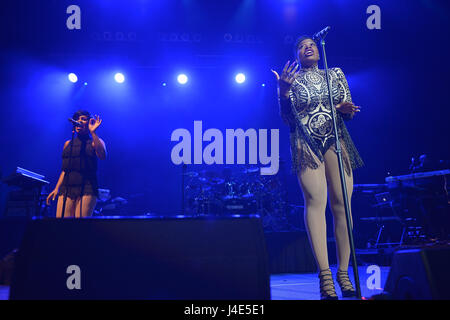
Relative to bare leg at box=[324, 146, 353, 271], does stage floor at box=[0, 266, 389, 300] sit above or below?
below

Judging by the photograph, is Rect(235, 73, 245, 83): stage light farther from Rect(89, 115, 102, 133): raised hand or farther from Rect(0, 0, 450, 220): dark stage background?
Rect(89, 115, 102, 133): raised hand

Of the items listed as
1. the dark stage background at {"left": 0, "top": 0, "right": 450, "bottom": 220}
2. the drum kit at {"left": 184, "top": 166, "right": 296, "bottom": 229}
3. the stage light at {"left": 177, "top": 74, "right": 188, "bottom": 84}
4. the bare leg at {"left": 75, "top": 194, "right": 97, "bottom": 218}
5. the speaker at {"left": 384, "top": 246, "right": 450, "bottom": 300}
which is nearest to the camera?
the speaker at {"left": 384, "top": 246, "right": 450, "bottom": 300}

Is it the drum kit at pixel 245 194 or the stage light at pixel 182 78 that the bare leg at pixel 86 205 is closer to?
the drum kit at pixel 245 194

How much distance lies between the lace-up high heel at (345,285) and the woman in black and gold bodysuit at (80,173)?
2.54m

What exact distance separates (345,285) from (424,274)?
823 mm

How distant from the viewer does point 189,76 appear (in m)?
9.16

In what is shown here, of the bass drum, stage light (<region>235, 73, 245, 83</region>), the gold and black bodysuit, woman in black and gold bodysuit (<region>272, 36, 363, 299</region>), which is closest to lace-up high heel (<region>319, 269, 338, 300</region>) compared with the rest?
woman in black and gold bodysuit (<region>272, 36, 363, 299</region>)

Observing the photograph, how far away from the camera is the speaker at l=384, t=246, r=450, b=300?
1.42 m

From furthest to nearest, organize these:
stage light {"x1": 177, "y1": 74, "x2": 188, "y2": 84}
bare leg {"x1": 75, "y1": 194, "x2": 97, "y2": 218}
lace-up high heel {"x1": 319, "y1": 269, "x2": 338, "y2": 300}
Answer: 1. stage light {"x1": 177, "y1": 74, "x2": 188, "y2": 84}
2. bare leg {"x1": 75, "y1": 194, "x2": 97, "y2": 218}
3. lace-up high heel {"x1": 319, "y1": 269, "x2": 338, "y2": 300}

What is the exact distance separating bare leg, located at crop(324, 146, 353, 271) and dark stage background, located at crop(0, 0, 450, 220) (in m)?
5.41

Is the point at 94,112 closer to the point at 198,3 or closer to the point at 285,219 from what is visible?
the point at 198,3

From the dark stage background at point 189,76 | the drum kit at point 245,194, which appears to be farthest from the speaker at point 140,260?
the dark stage background at point 189,76

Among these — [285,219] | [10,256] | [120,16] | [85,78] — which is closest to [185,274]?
[10,256]

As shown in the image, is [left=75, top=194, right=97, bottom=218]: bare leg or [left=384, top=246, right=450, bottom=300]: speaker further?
[left=75, top=194, right=97, bottom=218]: bare leg
